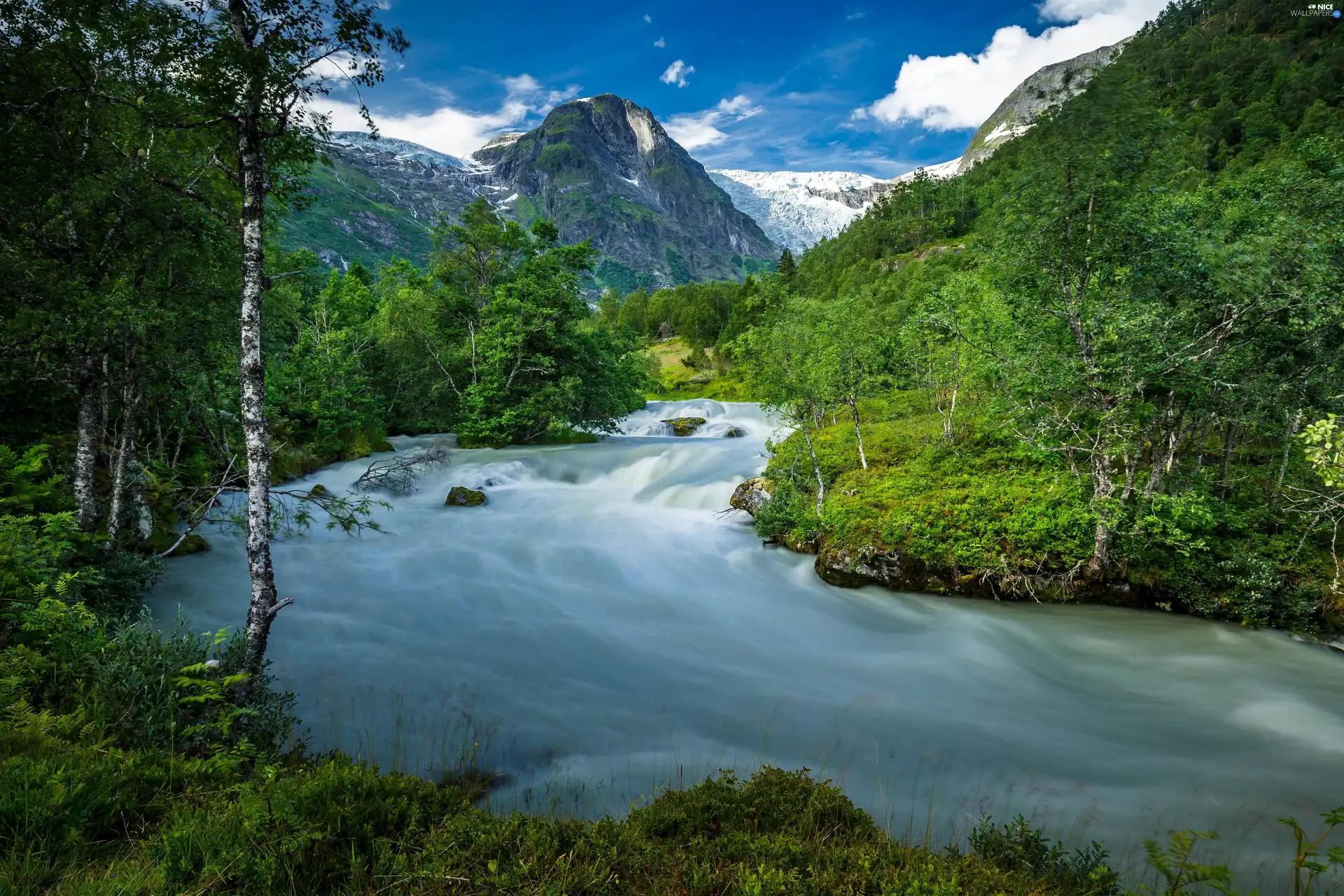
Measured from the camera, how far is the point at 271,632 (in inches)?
395

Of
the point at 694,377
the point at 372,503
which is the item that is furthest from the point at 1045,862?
the point at 694,377

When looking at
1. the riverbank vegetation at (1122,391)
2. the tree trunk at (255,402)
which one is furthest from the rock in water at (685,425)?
the tree trunk at (255,402)

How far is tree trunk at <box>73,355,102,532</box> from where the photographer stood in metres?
8.67

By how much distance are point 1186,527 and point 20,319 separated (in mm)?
19300

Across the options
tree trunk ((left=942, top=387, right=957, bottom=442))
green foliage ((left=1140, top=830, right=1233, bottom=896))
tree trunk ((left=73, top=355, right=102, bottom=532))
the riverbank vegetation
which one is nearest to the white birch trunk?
tree trunk ((left=73, top=355, right=102, bottom=532))

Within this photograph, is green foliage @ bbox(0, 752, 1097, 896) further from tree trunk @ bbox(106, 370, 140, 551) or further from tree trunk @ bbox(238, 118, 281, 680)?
tree trunk @ bbox(106, 370, 140, 551)

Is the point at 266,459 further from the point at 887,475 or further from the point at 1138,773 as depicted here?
the point at 887,475

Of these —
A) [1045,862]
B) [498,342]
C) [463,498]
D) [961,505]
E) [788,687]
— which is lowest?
[788,687]

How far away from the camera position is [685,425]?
4097cm

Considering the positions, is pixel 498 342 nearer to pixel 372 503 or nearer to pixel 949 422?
pixel 372 503

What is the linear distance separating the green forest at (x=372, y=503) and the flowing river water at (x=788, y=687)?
2.41 feet

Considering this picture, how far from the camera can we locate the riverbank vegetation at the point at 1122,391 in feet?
29.3

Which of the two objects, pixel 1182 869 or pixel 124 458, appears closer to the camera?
pixel 1182 869

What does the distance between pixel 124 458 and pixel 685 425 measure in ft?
109
